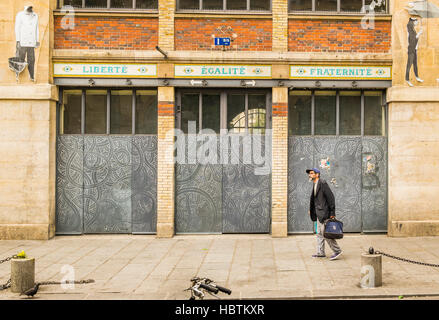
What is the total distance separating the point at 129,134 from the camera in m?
12.6

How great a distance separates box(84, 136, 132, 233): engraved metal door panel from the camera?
12.5 m

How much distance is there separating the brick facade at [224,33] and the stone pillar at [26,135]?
3.59 metres

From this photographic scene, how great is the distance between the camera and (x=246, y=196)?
41.2 feet

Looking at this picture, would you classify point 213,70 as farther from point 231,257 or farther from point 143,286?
point 143,286

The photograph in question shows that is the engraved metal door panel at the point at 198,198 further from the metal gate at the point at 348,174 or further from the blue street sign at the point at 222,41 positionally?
the blue street sign at the point at 222,41

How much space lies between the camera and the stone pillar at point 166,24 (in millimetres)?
12406

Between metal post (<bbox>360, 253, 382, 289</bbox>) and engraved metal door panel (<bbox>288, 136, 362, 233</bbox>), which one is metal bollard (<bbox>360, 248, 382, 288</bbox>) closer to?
metal post (<bbox>360, 253, 382, 289</bbox>)

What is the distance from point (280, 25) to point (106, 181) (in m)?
6.31

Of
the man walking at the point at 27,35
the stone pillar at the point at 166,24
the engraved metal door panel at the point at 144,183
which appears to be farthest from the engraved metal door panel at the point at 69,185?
the stone pillar at the point at 166,24

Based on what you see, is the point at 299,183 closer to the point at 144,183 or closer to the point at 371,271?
the point at 144,183
